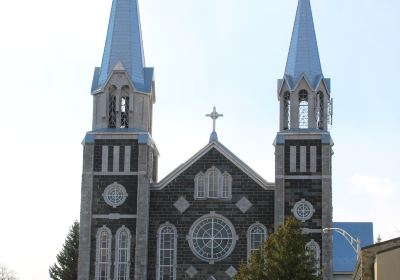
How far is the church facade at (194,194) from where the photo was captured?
6225 centimetres

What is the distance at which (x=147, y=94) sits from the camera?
64875 millimetres

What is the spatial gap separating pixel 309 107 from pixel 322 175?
3972mm

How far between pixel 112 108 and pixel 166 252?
8.53 m

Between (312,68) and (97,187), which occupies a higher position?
(312,68)

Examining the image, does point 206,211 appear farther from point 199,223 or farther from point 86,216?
point 86,216

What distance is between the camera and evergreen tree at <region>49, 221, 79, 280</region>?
84812mm

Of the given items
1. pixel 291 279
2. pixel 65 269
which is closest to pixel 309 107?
pixel 291 279

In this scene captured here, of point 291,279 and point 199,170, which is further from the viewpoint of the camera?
point 199,170

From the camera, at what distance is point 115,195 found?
63.2 m

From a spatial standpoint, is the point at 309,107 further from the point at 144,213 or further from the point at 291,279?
the point at 291,279

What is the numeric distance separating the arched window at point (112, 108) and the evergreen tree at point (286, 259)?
59.6 ft

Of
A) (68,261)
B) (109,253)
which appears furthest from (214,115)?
(68,261)

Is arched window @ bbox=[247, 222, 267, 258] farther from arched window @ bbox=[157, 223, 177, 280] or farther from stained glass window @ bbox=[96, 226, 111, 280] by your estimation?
stained glass window @ bbox=[96, 226, 111, 280]

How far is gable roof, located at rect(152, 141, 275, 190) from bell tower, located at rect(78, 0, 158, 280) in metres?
1.05
